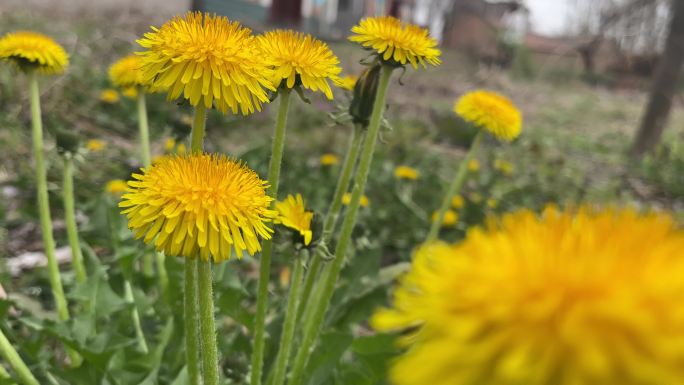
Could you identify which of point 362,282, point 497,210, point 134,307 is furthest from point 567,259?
point 497,210

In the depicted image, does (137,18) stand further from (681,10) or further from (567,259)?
(567,259)

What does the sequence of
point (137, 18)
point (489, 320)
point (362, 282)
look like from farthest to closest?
point (137, 18) → point (362, 282) → point (489, 320)

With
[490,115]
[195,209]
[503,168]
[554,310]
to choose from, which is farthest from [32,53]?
[503,168]

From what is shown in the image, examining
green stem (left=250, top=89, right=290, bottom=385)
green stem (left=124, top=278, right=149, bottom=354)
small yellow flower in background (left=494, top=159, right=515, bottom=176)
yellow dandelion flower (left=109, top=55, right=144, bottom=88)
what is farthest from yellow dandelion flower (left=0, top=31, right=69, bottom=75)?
small yellow flower in background (left=494, top=159, right=515, bottom=176)

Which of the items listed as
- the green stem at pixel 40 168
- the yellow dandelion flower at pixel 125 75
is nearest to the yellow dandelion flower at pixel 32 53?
the green stem at pixel 40 168

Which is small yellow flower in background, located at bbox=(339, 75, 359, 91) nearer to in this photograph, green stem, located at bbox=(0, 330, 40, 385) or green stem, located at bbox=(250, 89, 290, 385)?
green stem, located at bbox=(250, 89, 290, 385)

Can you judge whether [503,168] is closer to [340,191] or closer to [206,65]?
[340,191]
